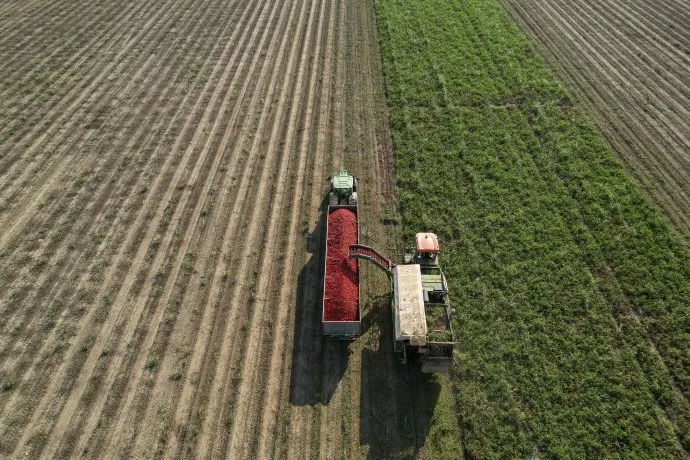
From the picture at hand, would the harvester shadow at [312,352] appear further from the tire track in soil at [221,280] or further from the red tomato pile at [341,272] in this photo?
the red tomato pile at [341,272]

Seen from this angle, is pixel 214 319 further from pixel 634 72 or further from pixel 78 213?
pixel 634 72

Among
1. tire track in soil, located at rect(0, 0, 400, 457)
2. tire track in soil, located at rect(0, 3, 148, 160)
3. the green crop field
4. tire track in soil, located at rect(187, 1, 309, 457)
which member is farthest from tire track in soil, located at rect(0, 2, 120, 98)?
the green crop field

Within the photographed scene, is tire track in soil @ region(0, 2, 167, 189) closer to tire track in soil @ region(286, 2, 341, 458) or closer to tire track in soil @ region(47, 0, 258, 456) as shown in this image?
tire track in soil @ region(47, 0, 258, 456)

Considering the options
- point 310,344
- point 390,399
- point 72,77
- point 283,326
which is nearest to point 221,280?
point 283,326

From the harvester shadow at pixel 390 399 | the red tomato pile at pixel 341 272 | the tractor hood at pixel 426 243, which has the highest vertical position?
the tractor hood at pixel 426 243

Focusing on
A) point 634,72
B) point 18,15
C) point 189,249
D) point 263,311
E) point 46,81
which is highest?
point 18,15

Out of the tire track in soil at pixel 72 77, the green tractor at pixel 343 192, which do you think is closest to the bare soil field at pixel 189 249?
the tire track in soil at pixel 72 77
